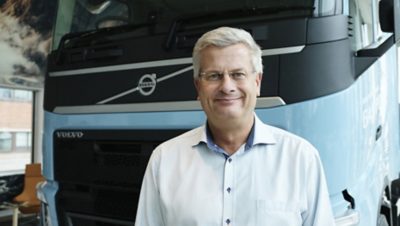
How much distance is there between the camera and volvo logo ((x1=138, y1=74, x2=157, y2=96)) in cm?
212

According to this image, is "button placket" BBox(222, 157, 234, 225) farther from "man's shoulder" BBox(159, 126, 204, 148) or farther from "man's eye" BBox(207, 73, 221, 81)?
"man's eye" BBox(207, 73, 221, 81)

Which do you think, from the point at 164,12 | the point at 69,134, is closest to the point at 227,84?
the point at 164,12

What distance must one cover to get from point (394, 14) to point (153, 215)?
1.39 m

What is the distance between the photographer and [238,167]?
135 cm

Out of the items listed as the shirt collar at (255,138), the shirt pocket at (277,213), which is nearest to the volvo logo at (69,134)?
the shirt collar at (255,138)

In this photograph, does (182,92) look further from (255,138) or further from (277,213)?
(277,213)

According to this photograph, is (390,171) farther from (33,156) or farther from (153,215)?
(33,156)

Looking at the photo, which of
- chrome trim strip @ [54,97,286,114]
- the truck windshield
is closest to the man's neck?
chrome trim strip @ [54,97,286,114]

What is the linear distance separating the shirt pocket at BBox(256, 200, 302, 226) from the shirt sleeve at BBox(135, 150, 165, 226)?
0.35 m

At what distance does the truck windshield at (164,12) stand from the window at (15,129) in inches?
192

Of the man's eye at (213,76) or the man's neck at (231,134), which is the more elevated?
the man's eye at (213,76)

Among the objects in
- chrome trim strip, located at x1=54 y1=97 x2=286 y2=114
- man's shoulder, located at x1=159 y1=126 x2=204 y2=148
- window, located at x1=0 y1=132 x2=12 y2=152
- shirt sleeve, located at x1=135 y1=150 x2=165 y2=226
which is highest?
chrome trim strip, located at x1=54 y1=97 x2=286 y2=114

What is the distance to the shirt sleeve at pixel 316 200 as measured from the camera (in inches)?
51.5

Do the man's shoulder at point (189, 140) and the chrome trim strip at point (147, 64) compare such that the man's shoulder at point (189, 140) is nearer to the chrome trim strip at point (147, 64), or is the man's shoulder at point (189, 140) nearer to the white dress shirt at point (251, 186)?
the white dress shirt at point (251, 186)
